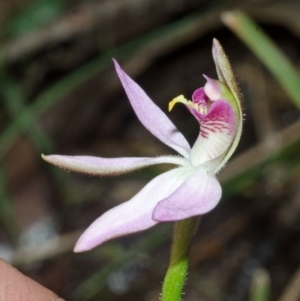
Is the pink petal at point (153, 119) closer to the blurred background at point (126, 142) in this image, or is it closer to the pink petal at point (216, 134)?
the pink petal at point (216, 134)

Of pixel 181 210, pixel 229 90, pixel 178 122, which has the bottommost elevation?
pixel 181 210

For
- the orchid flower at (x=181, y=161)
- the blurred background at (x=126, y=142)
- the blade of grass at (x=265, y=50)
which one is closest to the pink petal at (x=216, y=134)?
the orchid flower at (x=181, y=161)

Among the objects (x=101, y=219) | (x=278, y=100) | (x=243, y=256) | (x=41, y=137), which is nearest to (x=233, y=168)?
(x=243, y=256)

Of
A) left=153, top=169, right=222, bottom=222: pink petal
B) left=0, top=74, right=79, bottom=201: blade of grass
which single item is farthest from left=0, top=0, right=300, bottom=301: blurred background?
left=153, top=169, right=222, bottom=222: pink petal

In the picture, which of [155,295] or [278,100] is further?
[278,100]

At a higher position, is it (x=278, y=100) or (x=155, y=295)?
(x=278, y=100)

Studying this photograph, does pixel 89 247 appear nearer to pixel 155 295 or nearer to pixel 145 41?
pixel 155 295
